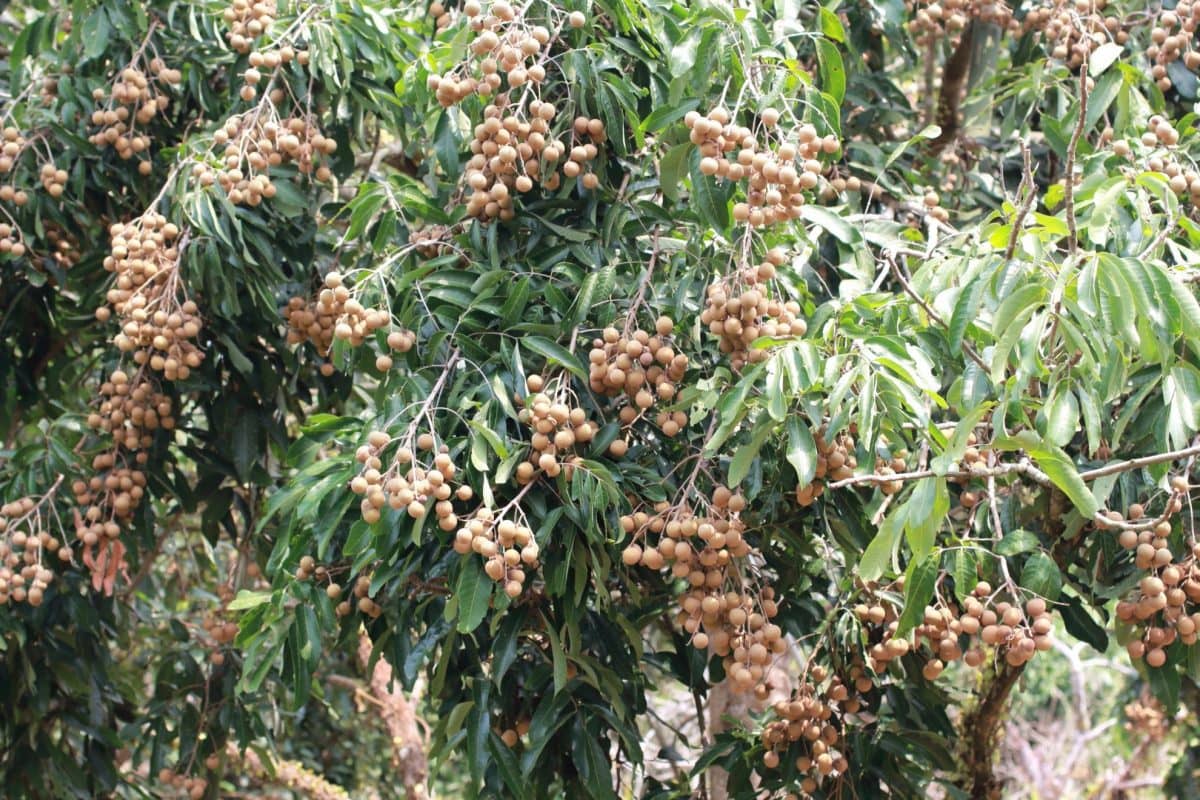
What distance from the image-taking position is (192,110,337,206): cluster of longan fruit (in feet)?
8.59

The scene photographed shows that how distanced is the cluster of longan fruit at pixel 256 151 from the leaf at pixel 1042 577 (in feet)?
5.04

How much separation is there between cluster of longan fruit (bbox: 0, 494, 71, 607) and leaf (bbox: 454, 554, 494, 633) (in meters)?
1.14

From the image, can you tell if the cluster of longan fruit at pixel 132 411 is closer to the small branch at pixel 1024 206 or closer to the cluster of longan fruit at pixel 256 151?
the cluster of longan fruit at pixel 256 151

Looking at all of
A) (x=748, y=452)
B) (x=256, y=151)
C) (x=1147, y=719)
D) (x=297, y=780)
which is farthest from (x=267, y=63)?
(x=1147, y=719)

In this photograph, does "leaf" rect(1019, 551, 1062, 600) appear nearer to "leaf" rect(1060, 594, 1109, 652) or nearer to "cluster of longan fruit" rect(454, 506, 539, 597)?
"leaf" rect(1060, 594, 1109, 652)

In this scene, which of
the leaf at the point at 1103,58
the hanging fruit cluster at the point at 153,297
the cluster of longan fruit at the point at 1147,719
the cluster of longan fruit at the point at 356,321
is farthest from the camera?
the cluster of longan fruit at the point at 1147,719

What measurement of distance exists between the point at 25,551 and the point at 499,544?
4.24ft

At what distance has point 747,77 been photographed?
6.61 feet

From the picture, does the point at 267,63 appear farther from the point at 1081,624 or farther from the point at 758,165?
the point at 1081,624

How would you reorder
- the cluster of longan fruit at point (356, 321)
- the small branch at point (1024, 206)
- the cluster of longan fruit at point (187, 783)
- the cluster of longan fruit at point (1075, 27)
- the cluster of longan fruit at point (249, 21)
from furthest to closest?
the cluster of longan fruit at point (187, 783)
the cluster of longan fruit at point (249, 21)
the cluster of longan fruit at point (1075, 27)
the cluster of longan fruit at point (356, 321)
the small branch at point (1024, 206)

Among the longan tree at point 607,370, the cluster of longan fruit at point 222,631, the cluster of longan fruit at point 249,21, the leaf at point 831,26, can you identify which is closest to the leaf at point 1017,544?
the longan tree at point 607,370

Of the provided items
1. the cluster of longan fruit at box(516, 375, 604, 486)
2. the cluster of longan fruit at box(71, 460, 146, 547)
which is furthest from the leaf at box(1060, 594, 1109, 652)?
the cluster of longan fruit at box(71, 460, 146, 547)

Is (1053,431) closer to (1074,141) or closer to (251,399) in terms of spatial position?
(1074,141)

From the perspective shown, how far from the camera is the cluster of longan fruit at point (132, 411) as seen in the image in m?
2.77
